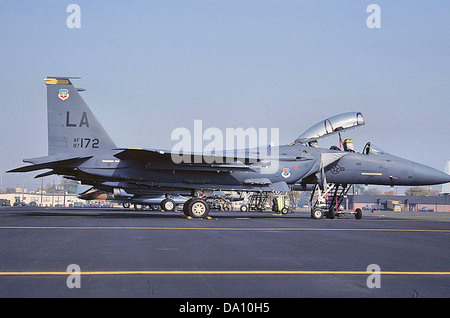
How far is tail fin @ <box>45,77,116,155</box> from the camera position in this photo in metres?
21.1

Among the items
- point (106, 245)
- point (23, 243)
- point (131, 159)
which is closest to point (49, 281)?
point (106, 245)

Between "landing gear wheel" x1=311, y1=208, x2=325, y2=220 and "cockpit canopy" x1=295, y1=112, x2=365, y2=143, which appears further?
"landing gear wheel" x1=311, y1=208, x2=325, y2=220

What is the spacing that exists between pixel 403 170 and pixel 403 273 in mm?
19237

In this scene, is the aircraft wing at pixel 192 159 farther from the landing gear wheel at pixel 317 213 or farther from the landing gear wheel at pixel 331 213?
the landing gear wheel at pixel 331 213

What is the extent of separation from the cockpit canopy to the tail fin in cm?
1032

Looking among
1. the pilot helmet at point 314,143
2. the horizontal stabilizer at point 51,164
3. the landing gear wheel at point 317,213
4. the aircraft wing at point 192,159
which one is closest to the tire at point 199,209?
the aircraft wing at point 192,159

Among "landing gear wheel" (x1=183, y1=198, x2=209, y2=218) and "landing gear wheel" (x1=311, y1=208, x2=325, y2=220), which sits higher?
"landing gear wheel" (x1=183, y1=198, x2=209, y2=218)

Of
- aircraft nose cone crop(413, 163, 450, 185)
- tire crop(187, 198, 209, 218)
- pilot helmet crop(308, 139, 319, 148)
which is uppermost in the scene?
pilot helmet crop(308, 139, 319, 148)

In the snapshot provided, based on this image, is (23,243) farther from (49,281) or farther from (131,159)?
(131,159)

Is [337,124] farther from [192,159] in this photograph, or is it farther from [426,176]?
[192,159]

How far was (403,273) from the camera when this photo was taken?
6.71m

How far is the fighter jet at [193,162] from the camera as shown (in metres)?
21.1

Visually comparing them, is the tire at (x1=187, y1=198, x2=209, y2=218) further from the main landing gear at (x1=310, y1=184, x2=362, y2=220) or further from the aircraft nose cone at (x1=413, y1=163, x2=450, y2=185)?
the aircraft nose cone at (x1=413, y1=163, x2=450, y2=185)

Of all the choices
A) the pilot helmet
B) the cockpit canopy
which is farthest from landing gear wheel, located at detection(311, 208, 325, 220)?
the cockpit canopy
